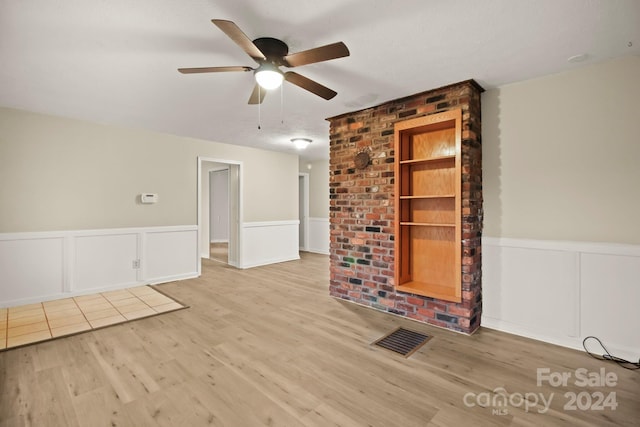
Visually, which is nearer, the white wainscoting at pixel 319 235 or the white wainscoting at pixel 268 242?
the white wainscoting at pixel 268 242

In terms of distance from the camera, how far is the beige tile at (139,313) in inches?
128

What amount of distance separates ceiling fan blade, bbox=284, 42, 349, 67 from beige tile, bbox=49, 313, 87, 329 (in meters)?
3.32

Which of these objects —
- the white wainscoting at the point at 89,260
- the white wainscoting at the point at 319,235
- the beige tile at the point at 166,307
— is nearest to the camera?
the beige tile at the point at 166,307

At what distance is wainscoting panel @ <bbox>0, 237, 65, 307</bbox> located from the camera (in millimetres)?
3535

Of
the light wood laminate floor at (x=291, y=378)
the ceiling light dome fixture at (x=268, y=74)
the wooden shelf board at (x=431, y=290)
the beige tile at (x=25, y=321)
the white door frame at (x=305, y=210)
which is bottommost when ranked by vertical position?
the light wood laminate floor at (x=291, y=378)

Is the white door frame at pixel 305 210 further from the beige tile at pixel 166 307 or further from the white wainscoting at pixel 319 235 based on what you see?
the beige tile at pixel 166 307

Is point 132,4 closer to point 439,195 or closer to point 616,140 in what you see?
point 439,195

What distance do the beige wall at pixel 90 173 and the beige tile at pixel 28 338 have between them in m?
1.58

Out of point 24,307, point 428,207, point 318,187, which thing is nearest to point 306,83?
point 428,207

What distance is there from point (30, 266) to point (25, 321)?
35.4 inches

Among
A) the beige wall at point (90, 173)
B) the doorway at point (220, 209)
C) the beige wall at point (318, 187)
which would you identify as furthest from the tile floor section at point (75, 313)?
the beige wall at point (318, 187)

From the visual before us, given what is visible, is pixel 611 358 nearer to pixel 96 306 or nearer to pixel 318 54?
pixel 318 54

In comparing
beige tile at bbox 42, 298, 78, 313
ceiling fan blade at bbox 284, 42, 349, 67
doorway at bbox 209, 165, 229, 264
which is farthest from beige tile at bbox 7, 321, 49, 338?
doorway at bbox 209, 165, 229, 264

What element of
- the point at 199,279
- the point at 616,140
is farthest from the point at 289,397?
the point at 199,279
